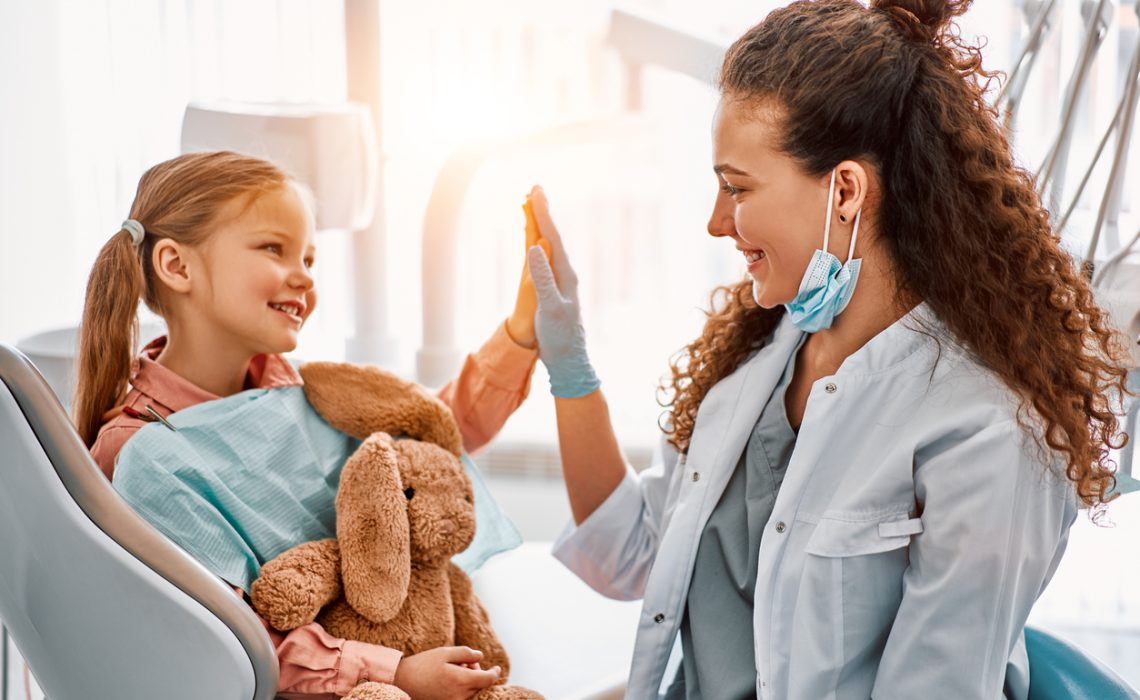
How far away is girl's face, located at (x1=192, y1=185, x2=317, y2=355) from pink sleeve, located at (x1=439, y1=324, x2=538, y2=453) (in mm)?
312

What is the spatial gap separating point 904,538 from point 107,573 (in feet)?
2.82

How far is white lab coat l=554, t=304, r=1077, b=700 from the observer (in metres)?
1.14

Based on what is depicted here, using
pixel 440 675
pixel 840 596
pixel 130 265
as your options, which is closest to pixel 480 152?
pixel 130 265

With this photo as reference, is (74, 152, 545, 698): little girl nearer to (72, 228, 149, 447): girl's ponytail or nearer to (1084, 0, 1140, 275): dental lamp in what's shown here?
(72, 228, 149, 447): girl's ponytail

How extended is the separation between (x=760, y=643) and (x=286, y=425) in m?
0.67

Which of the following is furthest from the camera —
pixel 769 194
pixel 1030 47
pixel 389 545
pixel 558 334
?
pixel 1030 47

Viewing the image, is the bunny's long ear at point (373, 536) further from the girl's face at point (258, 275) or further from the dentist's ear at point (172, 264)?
the dentist's ear at point (172, 264)

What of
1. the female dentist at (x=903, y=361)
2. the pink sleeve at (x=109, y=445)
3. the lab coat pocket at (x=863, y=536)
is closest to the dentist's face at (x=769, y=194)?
the female dentist at (x=903, y=361)

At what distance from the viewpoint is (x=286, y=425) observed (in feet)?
4.78

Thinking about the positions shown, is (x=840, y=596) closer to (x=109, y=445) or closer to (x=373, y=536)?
(x=373, y=536)

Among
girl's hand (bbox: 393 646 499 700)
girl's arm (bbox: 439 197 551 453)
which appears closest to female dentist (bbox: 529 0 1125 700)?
girl's hand (bbox: 393 646 499 700)

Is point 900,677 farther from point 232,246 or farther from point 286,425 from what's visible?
point 232,246

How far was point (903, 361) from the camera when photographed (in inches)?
49.1

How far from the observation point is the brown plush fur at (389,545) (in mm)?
1331
